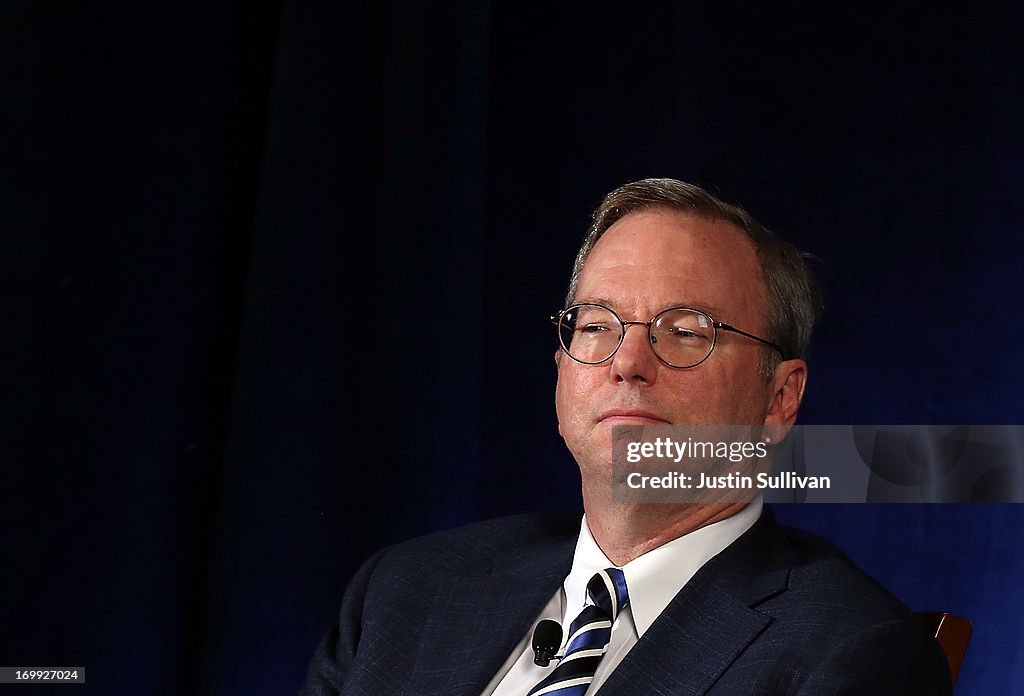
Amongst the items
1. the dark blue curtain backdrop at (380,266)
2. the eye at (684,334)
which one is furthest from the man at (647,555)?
the dark blue curtain backdrop at (380,266)

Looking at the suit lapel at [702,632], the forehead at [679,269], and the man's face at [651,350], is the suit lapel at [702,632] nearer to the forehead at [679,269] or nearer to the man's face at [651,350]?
the man's face at [651,350]

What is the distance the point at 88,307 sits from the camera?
75.0 inches

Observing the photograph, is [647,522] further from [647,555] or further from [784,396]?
[784,396]

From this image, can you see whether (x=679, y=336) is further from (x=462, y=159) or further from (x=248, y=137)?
(x=248, y=137)

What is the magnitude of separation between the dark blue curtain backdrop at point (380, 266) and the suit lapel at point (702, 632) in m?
0.62

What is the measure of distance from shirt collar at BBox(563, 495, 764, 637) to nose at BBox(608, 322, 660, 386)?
0.23 m

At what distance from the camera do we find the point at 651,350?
4.99 ft

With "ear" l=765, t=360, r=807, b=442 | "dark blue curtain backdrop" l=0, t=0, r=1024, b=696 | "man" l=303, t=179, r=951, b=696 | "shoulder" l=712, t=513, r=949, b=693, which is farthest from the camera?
"dark blue curtain backdrop" l=0, t=0, r=1024, b=696

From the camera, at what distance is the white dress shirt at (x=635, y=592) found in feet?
4.77

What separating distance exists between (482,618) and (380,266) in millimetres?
804

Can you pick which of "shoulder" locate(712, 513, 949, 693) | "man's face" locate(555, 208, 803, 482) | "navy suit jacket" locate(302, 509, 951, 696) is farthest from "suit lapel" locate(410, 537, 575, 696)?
"shoulder" locate(712, 513, 949, 693)

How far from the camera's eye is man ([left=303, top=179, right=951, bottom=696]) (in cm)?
135

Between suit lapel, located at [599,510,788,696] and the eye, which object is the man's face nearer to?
the eye

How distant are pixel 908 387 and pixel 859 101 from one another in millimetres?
512
